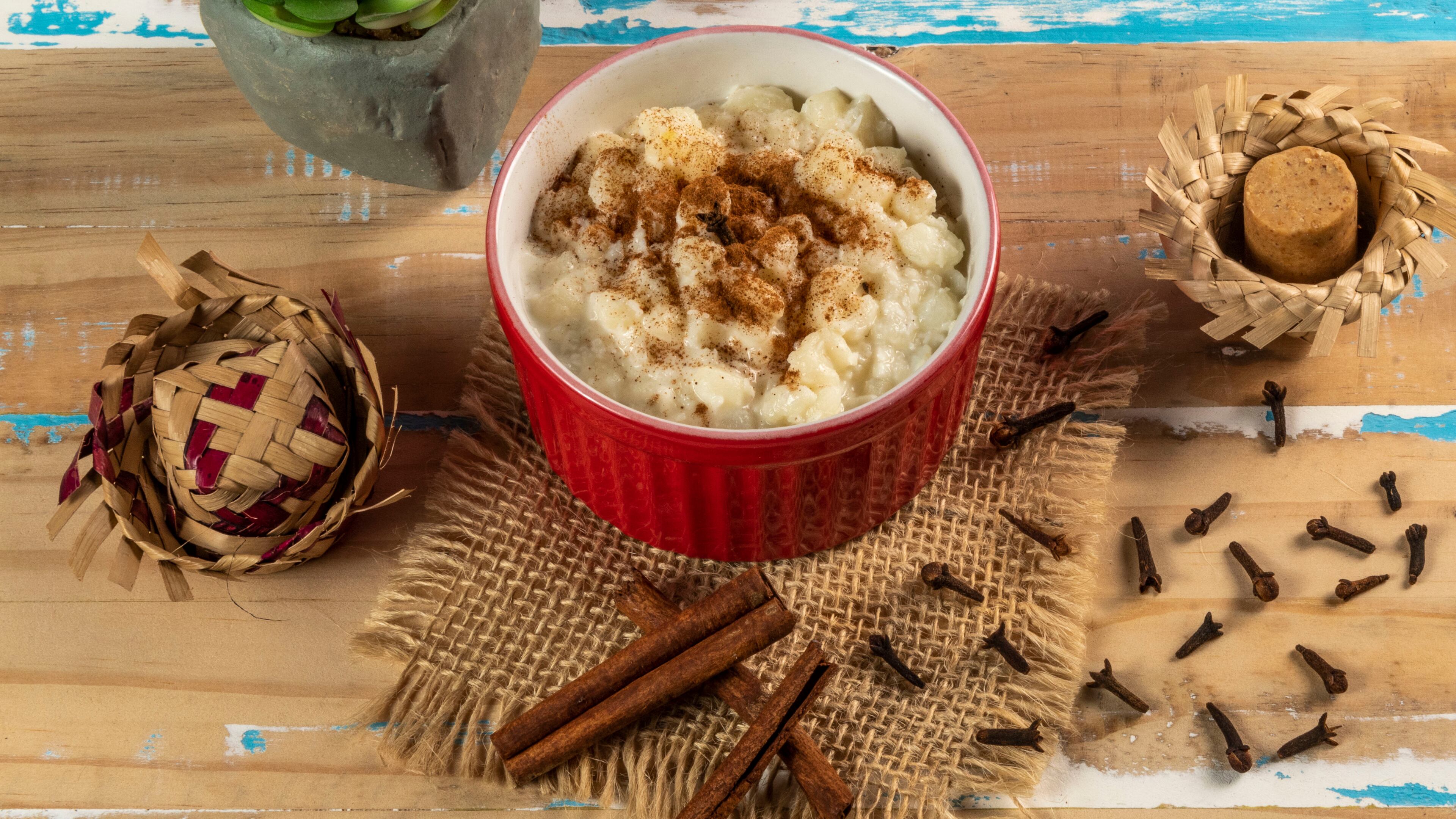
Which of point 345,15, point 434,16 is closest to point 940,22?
point 434,16

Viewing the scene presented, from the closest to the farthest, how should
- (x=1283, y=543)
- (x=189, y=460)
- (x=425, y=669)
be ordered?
(x=189, y=460) → (x=425, y=669) → (x=1283, y=543)

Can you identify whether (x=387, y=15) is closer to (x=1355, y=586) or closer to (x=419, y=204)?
(x=419, y=204)

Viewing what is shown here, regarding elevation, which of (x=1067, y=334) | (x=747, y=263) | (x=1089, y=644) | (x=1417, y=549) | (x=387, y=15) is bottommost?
(x=1089, y=644)

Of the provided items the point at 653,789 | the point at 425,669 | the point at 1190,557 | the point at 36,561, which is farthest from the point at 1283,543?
the point at 36,561

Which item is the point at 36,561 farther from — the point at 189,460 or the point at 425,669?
the point at 425,669

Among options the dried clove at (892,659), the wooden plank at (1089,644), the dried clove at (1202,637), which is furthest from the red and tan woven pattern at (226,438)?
the dried clove at (1202,637)

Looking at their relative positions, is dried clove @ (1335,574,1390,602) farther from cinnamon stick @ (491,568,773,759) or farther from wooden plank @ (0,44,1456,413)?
cinnamon stick @ (491,568,773,759)
